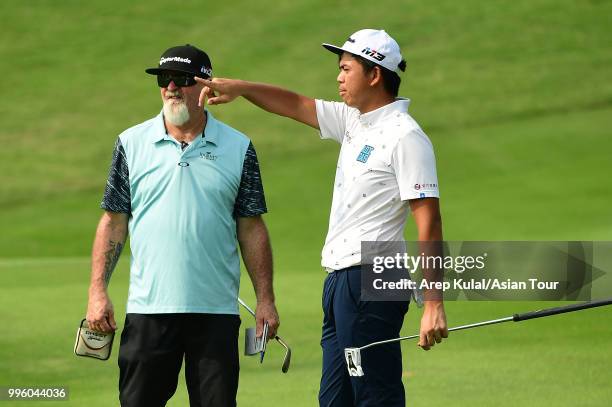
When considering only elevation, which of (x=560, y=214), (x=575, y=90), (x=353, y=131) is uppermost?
(x=575, y=90)

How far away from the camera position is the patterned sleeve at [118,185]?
7.18 m

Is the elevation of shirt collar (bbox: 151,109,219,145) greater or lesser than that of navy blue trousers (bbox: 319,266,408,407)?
greater

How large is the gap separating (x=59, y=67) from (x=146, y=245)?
35.9m

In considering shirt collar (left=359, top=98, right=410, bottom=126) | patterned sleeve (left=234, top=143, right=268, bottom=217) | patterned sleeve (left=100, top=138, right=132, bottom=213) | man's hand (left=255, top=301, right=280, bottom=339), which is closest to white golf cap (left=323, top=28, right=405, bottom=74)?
shirt collar (left=359, top=98, right=410, bottom=126)

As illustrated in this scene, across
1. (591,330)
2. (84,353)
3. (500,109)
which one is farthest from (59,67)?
(84,353)

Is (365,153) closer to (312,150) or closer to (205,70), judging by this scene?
(205,70)

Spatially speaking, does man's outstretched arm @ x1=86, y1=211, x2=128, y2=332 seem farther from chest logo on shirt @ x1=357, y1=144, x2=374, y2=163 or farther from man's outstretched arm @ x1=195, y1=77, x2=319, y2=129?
chest logo on shirt @ x1=357, y1=144, x2=374, y2=163

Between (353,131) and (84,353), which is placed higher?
(353,131)

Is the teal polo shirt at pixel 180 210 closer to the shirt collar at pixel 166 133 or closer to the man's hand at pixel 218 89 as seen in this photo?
the shirt collar at pixel 166 133

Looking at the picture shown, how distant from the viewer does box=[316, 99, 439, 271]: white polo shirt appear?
695 cm

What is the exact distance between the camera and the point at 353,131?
24.0 feet

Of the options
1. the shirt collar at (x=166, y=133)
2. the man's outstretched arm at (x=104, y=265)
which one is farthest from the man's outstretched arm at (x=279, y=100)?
the man's outstretched arm at (x=104, y=265)

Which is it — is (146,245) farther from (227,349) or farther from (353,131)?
(353,131)

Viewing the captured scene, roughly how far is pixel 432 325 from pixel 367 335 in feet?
1.19
